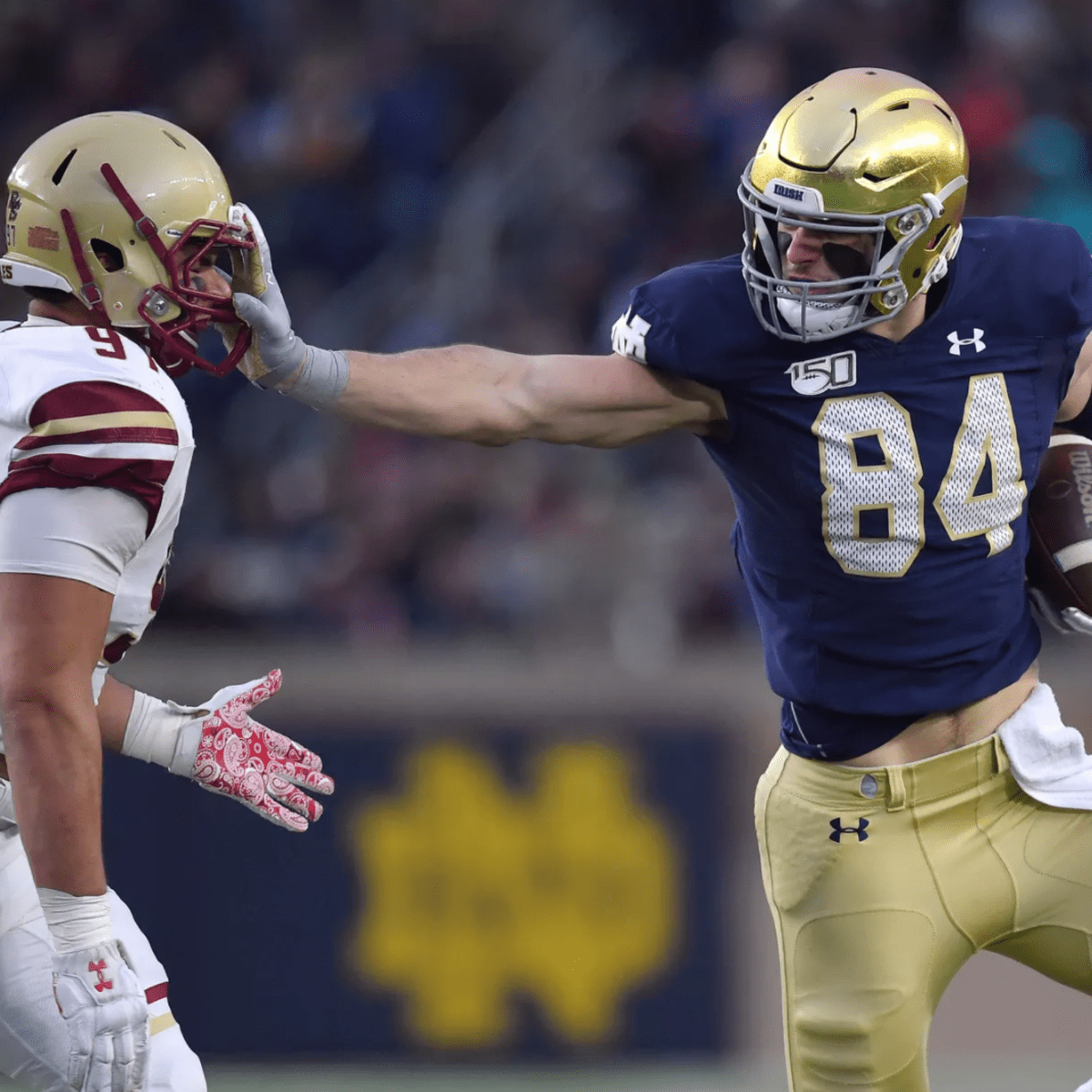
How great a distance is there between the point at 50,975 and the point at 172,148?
1145 millimetres

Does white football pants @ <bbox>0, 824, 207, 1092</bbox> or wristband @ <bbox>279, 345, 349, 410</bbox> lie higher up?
wristband @ <bbox>279, 345, 349, 410</bbox>

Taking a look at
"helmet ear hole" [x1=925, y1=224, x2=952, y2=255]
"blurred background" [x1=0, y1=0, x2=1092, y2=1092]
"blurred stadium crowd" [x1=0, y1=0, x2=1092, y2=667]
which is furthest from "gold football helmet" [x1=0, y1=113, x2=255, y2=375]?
"blurred stadium crowd" [x1=0, y1=0, x2=1092, y2=667]

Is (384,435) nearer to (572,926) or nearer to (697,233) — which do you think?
(697,233)

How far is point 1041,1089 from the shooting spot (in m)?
4.84

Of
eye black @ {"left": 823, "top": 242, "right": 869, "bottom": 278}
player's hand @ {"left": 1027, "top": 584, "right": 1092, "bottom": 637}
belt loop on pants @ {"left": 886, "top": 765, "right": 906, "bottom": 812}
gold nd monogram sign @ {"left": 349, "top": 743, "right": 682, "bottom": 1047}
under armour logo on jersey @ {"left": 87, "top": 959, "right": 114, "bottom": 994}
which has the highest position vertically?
eye black @ {"left": 823, "top": 242, "right": 869, "bottom": 278}

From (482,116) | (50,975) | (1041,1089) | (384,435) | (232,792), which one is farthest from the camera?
(482,116)

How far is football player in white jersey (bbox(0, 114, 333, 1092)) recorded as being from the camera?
2328 millimetres

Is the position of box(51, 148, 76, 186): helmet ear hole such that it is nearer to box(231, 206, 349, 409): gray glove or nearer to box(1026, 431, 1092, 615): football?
box(231, 206, 349, 409): gray glove

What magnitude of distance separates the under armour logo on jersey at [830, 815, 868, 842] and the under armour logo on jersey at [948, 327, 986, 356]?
74cm

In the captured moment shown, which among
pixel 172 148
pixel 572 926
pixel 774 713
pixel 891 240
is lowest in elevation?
pixel 572 926

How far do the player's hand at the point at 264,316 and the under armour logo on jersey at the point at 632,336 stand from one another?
1.64 ft

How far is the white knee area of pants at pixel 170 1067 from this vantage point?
248 cm

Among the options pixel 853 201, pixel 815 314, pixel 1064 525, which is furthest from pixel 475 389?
pixel 1064 525

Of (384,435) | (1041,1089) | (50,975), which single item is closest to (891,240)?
(50,975)
